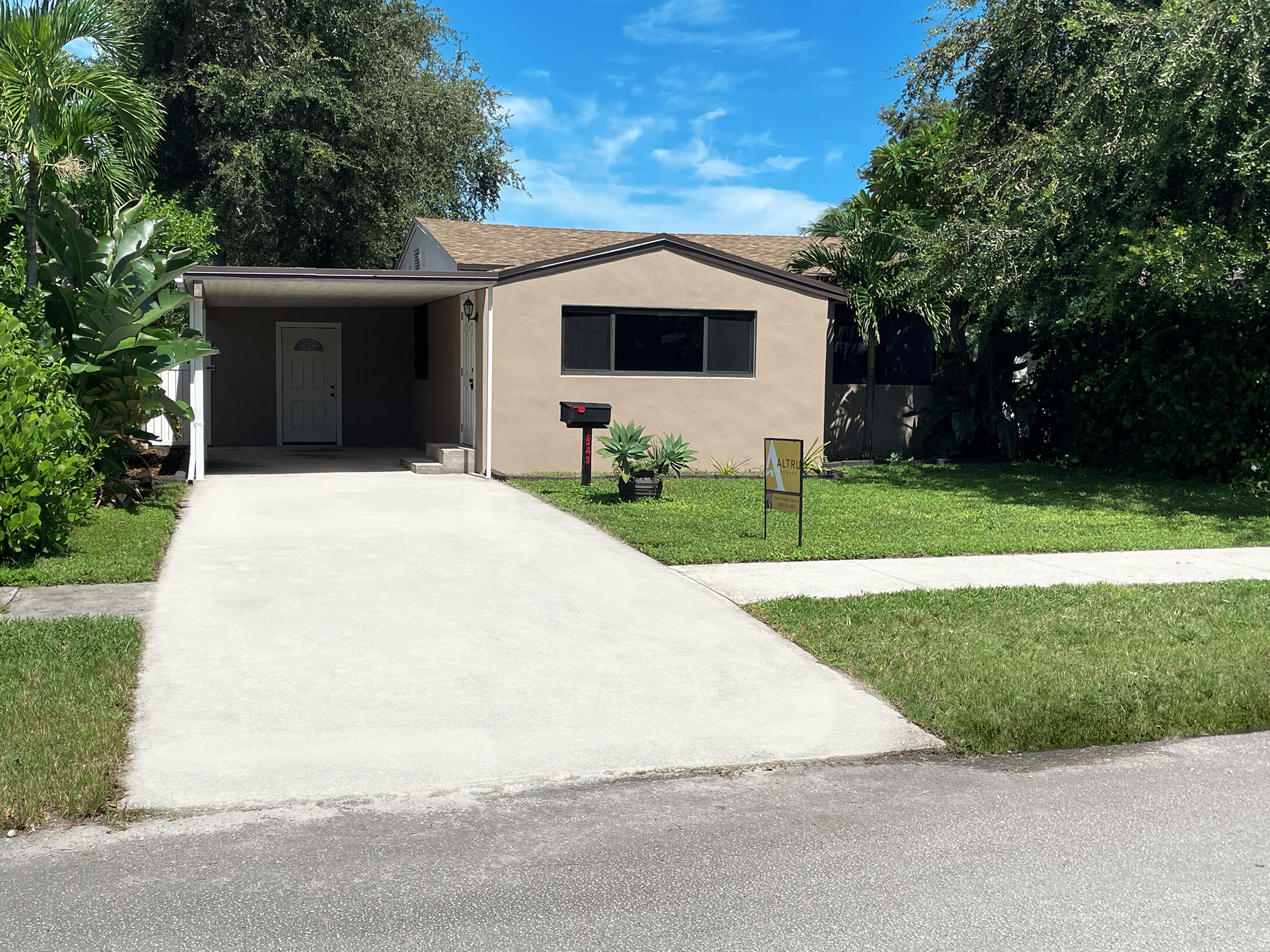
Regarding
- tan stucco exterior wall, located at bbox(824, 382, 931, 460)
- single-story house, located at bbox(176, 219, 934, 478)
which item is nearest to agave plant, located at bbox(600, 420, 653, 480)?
single-story house, located at bbox(176, 219, 934, 478)

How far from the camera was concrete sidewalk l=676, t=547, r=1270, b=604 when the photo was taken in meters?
8.40

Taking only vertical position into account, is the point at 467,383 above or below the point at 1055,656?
above

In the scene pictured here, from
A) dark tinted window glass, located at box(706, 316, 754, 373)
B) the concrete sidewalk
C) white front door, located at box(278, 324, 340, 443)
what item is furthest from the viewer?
white front door, located at box(278, 324, 340, 443)

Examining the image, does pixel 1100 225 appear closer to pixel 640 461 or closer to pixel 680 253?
pixel 680 253

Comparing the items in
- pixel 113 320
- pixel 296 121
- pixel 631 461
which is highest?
pixel 296 121

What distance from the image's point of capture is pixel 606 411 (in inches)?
537

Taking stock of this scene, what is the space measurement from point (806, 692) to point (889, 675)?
0.50 m

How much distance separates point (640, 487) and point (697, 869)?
9.27 metres

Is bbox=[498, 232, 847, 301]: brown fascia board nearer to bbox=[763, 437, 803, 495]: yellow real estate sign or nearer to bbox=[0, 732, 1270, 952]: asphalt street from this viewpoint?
bbox=[763, 437, 803, 495]: yellow real estate sign

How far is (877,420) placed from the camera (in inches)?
788

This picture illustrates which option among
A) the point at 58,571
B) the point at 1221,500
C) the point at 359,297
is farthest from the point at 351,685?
the point at 359,297

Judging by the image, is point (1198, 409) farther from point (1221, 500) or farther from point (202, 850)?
point (202, 850)

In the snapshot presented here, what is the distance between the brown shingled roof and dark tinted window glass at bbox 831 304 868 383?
4.60ft

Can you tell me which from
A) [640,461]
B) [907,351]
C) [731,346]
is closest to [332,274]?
[640,461]
